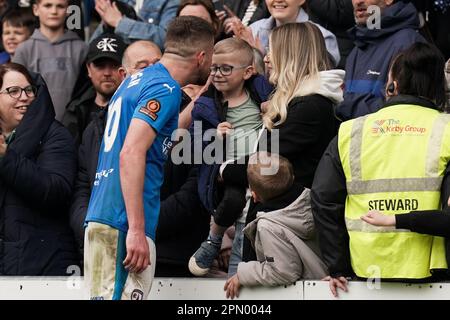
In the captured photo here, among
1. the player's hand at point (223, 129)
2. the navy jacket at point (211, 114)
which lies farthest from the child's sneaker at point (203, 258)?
the player's hand at point (223, 129)

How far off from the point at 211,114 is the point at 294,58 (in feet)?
2.25

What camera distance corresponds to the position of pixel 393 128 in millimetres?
6980

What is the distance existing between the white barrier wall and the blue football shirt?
907 mm

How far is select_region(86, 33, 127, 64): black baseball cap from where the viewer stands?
31.1 feet

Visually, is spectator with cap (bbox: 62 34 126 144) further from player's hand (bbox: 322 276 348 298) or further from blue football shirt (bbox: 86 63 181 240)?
player's hand (bbox: 322 276 348 298)

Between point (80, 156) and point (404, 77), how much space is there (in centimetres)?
263

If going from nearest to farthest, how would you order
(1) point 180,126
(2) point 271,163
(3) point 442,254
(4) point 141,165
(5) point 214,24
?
(4) point 141,165, (3) point 442,254, (2) point 271,163, (1) point 180,126, (5) point 214,24

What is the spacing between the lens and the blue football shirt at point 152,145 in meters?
6.61

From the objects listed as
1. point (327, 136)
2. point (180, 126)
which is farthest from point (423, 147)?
point (180, 126)

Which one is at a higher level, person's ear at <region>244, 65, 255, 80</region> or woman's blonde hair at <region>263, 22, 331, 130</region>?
woman's blonde hair at <region>263, 22, 331, 130</region>

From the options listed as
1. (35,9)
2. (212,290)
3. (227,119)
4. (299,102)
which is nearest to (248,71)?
(227,119)

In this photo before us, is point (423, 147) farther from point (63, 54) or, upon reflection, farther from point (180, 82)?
point (63, 54)

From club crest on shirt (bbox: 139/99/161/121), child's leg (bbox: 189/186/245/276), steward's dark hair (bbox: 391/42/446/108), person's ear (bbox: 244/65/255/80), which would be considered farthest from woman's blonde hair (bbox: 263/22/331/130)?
club crest on shirt (bbox: 139/99/161/121)

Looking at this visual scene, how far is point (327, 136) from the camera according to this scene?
25.2 feet
